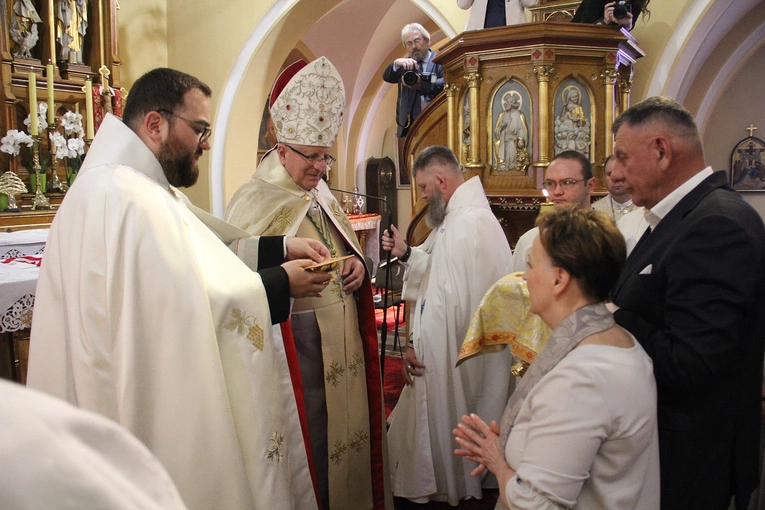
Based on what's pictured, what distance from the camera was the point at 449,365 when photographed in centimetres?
330

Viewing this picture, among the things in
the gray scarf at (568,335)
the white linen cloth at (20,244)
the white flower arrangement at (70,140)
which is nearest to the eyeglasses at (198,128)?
the gray scarf at (568,335)

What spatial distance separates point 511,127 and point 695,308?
366 centimetres

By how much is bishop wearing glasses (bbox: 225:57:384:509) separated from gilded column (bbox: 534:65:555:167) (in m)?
2.43

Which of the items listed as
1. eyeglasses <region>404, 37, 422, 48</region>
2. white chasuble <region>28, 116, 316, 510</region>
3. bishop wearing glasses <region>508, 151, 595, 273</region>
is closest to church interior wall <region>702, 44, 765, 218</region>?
eyeglasses <region>404, 37, 422, 48</region>

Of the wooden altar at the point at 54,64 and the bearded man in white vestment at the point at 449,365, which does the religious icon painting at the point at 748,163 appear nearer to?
the bearded man in white vestment at the point at 449,365

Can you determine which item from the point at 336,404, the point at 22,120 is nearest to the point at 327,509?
the point at 336,404

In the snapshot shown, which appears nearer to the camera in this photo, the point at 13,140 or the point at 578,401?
the point at 578,401

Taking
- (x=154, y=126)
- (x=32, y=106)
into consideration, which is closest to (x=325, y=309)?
(x=154, y=126)

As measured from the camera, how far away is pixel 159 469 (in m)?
0.47

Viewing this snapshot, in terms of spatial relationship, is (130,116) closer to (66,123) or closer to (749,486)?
(749,486)

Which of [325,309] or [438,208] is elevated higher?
[438,208]

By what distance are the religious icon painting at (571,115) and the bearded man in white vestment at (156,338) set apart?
153 inches

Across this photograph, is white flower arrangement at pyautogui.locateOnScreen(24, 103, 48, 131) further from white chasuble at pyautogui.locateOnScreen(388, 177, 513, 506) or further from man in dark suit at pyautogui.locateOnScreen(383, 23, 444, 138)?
white chasuble at pyautogui.locateOnScreen(388, 177, 513, 506)

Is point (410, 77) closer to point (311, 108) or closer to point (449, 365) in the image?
point (311, 108)
